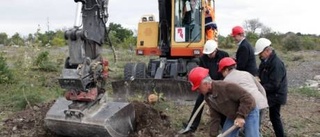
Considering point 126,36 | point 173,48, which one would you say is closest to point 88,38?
point 173,48

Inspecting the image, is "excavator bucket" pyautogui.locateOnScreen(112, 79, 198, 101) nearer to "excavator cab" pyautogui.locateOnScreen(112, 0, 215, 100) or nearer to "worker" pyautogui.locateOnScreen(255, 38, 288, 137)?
"excavator cab" pyautogui.locateOnScreen(112, 0, 215, 100)

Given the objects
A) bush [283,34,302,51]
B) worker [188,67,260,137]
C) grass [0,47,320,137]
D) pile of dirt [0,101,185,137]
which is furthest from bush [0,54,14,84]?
bush [283,34,302,51]

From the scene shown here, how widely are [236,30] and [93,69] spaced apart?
7.13 ft

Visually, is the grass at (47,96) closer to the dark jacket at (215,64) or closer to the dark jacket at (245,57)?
the dark jacket at (215,64)

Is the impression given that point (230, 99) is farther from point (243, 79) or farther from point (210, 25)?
point (210, 25)

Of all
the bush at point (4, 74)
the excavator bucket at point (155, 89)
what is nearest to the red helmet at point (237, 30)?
the excavator bucket at point (155, 89)

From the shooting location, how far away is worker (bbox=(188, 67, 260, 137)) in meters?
5.06

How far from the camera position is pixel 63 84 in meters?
6.00

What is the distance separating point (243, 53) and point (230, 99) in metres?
1.83

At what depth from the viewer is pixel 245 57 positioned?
6.86m

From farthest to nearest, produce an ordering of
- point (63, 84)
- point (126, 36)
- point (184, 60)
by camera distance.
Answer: point (126, 36), point (184, 60), point (63, 84)

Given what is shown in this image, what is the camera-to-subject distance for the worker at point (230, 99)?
506cm

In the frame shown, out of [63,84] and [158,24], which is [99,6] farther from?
[158,24]

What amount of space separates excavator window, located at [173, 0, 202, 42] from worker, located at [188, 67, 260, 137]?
5531 mm
